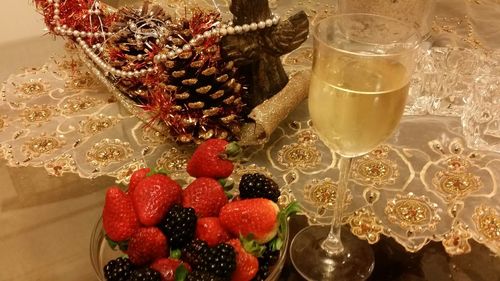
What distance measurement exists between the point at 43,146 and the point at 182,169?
0.30m

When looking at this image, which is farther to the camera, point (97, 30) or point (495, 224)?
point (97, 30)

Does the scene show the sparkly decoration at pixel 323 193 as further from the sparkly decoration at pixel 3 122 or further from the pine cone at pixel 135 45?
the sparkly decoration at pixel 3 122

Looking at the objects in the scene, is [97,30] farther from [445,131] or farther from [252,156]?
[445,131]

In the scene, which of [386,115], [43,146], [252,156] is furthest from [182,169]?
[386,115]

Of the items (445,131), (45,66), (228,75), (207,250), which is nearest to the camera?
(207,250)

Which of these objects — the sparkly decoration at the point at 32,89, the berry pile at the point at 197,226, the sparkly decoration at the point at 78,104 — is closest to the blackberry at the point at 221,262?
the berry pile at the point at 197,226

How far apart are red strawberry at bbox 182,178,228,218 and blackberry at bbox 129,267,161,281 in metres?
0.13

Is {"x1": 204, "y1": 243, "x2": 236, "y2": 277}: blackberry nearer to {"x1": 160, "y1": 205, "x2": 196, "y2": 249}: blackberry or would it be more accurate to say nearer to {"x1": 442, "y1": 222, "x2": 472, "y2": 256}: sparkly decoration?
{"x1": 160, "y1": 205, "x2": 196, "y2": 249}: blackberry

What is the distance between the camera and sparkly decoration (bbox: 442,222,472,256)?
79 cm

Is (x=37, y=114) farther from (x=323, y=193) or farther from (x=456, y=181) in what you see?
(x=456, y=181)

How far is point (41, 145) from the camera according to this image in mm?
1017

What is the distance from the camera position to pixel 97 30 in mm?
1092

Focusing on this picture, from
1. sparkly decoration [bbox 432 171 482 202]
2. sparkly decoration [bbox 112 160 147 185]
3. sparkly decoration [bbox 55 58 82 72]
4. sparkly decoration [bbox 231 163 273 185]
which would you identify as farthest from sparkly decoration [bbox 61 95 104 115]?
sparkly decoration [bbox 432 171 482 202]

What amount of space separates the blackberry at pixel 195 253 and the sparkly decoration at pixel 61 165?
0.38 m
